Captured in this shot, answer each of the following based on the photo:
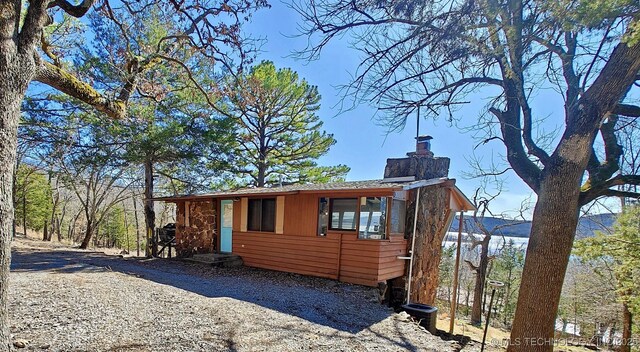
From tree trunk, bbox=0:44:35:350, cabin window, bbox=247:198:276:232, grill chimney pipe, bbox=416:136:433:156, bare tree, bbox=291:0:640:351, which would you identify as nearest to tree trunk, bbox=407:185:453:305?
grill chimney pipe, bbox=416:136:433:156

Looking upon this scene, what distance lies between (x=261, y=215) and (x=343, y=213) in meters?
2.69

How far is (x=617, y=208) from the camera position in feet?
30.2

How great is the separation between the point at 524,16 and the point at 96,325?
5797 millimetres

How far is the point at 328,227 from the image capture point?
25.2 ft

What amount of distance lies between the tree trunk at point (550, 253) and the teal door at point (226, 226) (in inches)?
311

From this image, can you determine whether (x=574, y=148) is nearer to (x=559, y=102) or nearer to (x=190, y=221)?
(x=559, y=102)

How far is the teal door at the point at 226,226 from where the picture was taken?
9961 mm

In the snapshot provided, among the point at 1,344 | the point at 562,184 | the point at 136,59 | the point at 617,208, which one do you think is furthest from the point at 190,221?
the point at 617,208

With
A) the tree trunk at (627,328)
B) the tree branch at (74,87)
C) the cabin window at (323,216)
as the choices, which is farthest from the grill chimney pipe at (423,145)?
the tree trunk at (627,328)

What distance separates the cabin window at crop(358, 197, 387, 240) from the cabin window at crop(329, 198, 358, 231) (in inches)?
9.1

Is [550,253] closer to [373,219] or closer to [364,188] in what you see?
[364,188]

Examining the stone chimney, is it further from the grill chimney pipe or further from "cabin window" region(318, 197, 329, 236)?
"cabin window" region(318, 197, 329, 236)

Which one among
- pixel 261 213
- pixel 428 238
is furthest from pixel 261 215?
pixel 428 238

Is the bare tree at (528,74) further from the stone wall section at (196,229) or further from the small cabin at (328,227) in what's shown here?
the stone wall section at (196,229)
